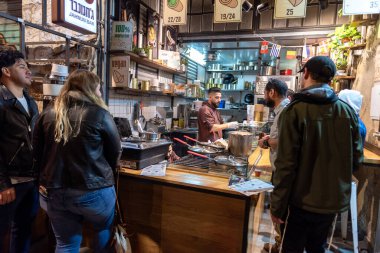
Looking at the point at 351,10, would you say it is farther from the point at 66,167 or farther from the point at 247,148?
the point at 66,167

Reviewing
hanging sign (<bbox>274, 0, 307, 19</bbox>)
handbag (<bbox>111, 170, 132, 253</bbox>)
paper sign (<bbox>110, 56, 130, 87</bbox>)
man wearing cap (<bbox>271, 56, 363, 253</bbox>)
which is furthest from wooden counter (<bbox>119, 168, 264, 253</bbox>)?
hanging sign (<bbox>274, 0, 307, 19</bbox>)

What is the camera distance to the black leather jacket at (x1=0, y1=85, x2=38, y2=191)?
1860mm

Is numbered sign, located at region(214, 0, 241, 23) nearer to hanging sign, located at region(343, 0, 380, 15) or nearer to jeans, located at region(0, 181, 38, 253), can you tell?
hanging sign, located at region(343, 0, 380, 15)

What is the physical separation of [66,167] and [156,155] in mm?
969

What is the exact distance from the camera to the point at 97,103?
1742 mm

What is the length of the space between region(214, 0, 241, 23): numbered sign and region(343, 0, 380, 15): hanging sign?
145cm

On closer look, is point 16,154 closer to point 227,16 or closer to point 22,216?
point 22,216

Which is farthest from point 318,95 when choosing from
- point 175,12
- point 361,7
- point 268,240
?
point 175,12

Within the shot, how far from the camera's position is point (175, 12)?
13.7ft

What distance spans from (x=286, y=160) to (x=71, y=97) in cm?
145

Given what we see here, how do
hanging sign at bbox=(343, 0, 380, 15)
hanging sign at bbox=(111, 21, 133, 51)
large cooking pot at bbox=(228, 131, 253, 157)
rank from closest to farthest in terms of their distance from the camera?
large cooking pot at bbox=(228, 131, 253, 157)
hanging sign at bbox=(343, 0, 380, 15)
hanging sign at bbox=(111, 21, 133, 51)

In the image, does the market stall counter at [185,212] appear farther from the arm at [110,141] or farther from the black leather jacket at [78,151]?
the black leather jacket at [78,151]

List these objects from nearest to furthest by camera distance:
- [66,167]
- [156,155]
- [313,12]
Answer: [66,167] → [156,155] → [313,12]

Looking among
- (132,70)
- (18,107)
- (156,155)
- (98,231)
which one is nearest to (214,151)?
(156,155)
